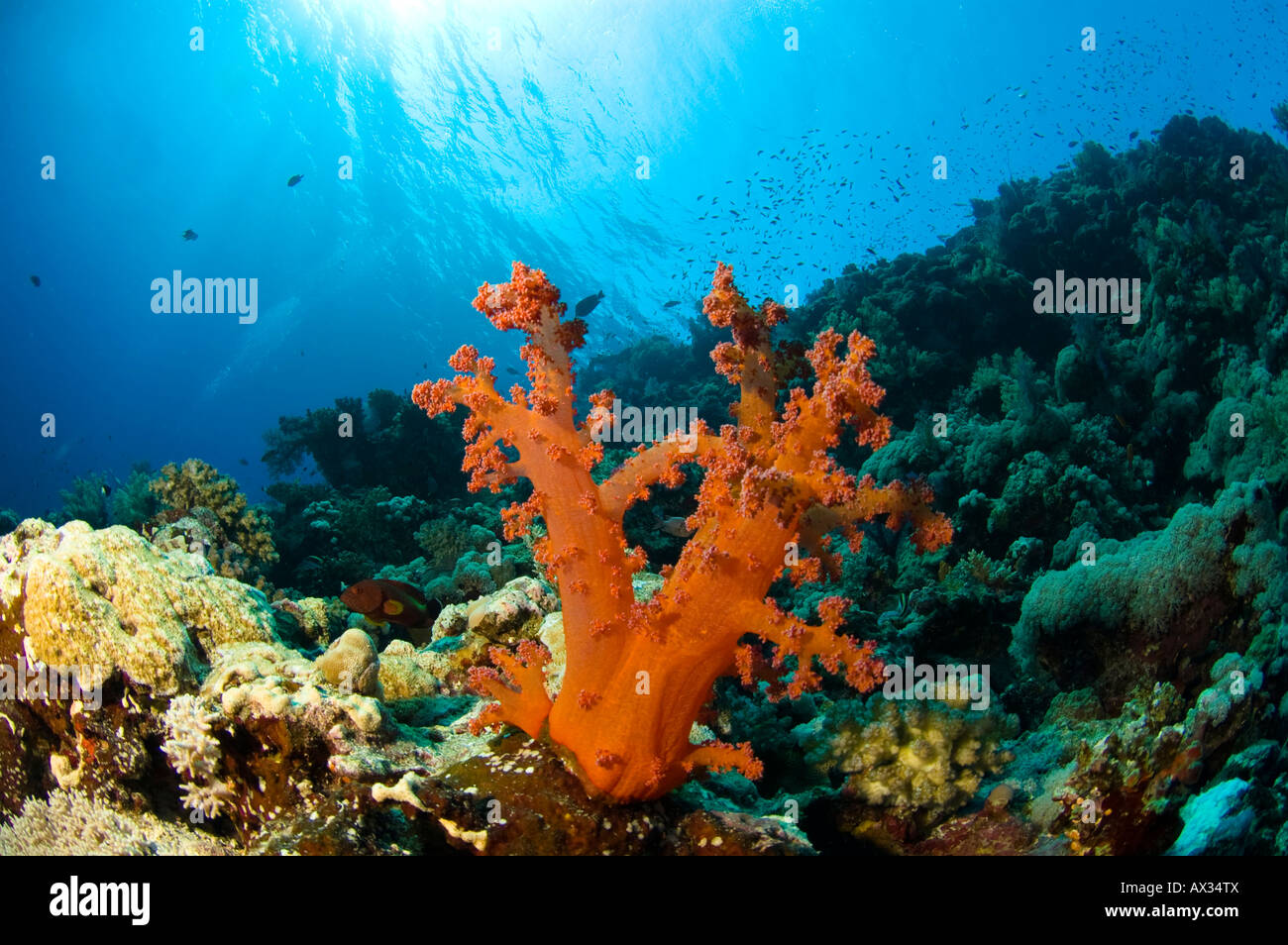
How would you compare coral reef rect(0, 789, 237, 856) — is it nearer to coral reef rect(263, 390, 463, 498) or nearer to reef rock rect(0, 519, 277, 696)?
reef rock rect(0, 519, 277, 696)

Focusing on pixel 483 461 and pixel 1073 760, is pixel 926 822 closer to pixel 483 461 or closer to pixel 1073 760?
pixel 1073 760

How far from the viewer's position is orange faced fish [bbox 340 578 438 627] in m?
6.27

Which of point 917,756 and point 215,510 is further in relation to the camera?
point 215,510

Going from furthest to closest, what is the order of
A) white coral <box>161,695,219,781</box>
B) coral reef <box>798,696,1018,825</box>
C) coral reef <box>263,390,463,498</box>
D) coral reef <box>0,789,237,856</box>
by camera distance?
coral reef <box>263,390,463,498</box> → coral reef <box>798,696,1018,825</box> → coral reef <box>0,789,237,856</box> → white coral <box>161,695,219,781</box>

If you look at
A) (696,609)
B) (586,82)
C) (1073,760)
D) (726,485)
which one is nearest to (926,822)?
(1073,760)

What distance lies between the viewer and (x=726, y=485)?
95.9 inches

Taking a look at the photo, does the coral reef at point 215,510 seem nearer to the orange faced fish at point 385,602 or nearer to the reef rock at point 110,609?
the orange faced fish at point 385,602

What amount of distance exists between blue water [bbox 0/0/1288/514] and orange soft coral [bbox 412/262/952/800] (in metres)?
27.0

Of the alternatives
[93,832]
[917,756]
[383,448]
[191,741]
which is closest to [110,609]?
[191,741]

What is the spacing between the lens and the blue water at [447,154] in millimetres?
40562

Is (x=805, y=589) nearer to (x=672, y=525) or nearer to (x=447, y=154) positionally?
(x=672, y=525)

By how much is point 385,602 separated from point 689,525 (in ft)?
16.0

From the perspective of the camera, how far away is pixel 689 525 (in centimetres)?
264

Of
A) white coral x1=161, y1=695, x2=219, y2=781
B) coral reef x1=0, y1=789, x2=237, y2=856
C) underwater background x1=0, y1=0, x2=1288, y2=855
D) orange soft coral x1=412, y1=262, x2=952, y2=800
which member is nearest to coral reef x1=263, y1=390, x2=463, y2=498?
underwater background x1=0, y1=0, x2=1288, y2=855
